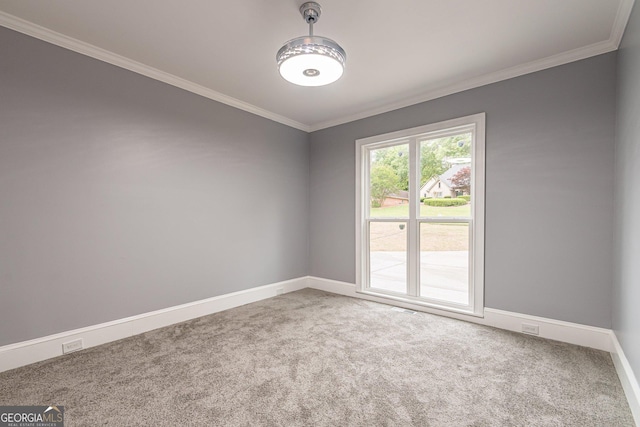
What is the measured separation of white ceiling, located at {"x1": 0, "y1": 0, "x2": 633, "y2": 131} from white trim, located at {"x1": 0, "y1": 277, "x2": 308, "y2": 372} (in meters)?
2.43

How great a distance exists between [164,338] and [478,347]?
289cm

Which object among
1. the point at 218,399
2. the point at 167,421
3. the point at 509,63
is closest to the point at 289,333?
the point at 218,399

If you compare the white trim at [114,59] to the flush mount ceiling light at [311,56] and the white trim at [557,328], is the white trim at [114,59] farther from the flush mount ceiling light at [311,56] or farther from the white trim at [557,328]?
the white trim at [557,328]

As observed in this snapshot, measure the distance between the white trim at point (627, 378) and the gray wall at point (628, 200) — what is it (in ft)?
0.21

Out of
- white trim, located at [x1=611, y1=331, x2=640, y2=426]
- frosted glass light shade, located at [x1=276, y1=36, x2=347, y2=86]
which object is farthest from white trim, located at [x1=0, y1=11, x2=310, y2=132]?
white trim, located at [x1=611, y1=331, x2=640, y2=426]

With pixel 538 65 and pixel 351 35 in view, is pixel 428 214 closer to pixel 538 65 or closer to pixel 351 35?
pixel 538 65

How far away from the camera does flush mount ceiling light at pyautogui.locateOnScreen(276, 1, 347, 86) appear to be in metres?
1.92

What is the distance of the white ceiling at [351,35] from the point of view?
80.7 inches

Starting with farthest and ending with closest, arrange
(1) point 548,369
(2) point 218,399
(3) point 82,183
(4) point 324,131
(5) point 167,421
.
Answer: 1. (4) point 324,131
2. (3) point 82,183
3. (1) point 548,369
4. (2) point 218,399
5. (5) point 167,421

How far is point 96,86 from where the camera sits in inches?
102

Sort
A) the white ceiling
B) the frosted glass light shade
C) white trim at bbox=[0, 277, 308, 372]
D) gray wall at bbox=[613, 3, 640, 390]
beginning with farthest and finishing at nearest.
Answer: white trim at bbox=[0, 277, 308, 372]
the white ceiling
the frosted glass light shade
gray wall at bbox=[613, 3, 640, 390]

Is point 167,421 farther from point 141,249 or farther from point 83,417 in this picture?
point 141,249

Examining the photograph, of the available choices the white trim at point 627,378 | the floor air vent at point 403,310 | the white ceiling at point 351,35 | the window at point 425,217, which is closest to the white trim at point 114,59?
the white ceiling at point 351,35

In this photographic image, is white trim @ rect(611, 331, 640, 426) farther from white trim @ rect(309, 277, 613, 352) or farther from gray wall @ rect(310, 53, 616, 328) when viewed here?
gray wall @ rect(310, 53, 616, 328)
